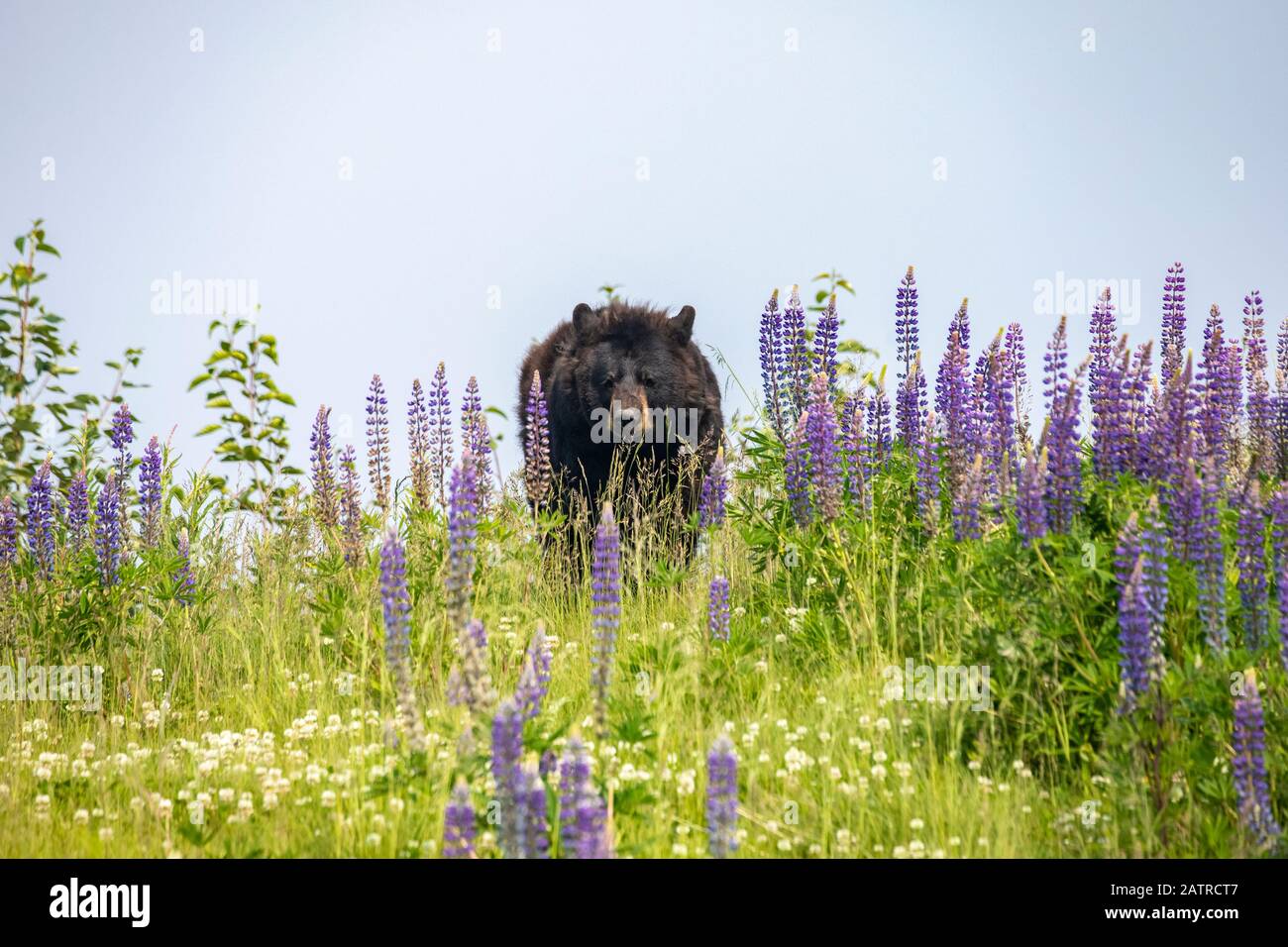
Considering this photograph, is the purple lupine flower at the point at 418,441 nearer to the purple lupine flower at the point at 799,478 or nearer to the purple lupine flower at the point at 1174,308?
the purple lupine flower at the point at 799,478

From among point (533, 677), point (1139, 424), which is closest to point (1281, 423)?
point (1139, 424)

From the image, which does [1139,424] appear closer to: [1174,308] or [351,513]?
[1174,308]

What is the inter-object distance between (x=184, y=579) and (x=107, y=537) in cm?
52

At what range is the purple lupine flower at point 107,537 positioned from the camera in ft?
21.2

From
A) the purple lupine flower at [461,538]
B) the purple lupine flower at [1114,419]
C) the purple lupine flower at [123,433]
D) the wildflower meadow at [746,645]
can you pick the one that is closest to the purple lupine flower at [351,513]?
the wildflower meadow at [746,645]

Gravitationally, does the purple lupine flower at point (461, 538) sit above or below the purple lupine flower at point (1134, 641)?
above

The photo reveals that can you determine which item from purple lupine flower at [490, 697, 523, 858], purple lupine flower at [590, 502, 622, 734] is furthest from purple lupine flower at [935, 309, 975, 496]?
purple lupine flower at [490, 697, 523, 858]

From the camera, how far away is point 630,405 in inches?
367

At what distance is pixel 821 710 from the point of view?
186 inches

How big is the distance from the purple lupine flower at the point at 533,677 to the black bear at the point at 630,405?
5128 mm

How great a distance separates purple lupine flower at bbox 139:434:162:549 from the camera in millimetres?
7465
